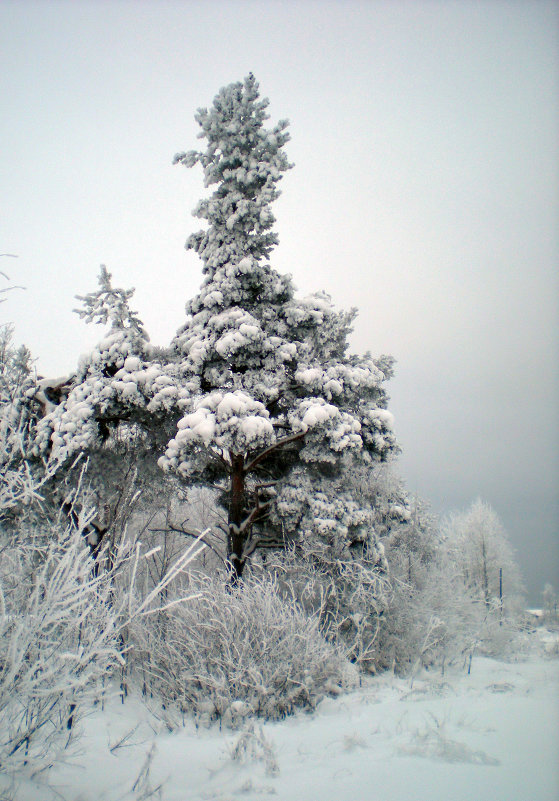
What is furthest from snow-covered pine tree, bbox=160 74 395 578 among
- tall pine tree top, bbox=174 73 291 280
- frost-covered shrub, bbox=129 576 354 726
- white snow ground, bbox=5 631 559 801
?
white snow ground, bbox=5 631 559 801

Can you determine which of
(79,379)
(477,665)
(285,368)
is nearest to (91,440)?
(79,379)

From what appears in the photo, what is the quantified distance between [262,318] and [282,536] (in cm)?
639

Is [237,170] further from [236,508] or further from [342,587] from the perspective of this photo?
[342,587]

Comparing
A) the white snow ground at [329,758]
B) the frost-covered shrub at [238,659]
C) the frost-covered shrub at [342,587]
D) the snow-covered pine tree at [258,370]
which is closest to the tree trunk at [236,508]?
the snow-covered pine tree at [258,370]

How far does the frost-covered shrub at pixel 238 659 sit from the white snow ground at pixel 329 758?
0.34 m

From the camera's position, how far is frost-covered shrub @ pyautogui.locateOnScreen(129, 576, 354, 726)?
6.69 meters

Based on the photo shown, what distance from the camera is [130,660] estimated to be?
8.20 meters

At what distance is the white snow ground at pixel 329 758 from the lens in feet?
13.7

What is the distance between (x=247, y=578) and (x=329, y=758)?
527cm

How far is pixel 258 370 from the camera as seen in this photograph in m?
11.9

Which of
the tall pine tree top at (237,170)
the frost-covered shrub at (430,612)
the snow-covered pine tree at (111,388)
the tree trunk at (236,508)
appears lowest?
the frost-covered shrub at (430,612)

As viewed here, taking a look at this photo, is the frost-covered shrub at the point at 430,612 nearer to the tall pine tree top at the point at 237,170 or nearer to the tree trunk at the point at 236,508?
the tree trunk at the point at 236,508

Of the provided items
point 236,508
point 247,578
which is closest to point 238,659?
point 247,578

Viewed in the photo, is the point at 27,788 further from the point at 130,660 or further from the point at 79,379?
the point at 79,379
